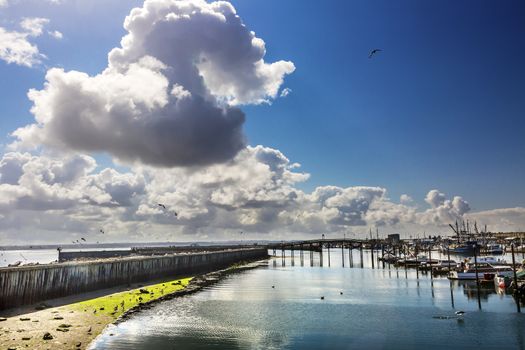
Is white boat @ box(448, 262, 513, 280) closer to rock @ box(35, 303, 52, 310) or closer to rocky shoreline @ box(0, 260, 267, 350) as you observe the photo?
rocky shoreline @ box(0, 260, 267, 350)

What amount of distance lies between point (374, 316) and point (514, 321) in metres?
15.4

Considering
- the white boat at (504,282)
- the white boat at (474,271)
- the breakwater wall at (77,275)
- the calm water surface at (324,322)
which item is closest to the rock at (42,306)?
the breakwater wall at (77,275)

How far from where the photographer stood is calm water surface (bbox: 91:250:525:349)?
1492 inches

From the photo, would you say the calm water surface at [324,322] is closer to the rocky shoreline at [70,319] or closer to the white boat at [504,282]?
the rocky shoreline at [70,319]

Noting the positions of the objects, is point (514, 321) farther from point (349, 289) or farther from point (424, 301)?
point (349, 289)

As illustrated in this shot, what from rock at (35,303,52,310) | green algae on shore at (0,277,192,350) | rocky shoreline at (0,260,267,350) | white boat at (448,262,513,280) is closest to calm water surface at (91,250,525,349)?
rocky shoreline at (0,260,267,350)

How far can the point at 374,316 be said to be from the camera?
5131cm

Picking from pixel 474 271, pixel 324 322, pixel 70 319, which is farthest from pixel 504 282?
pixel 70 319

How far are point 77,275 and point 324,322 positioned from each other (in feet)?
120

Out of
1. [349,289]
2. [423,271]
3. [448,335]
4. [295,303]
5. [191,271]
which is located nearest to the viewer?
[448,335]

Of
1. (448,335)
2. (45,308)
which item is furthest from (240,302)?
(448,335)

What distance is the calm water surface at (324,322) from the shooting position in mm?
37906

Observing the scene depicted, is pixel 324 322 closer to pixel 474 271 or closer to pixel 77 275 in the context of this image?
pixel 77 275

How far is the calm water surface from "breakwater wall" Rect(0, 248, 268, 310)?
13404 millimetres
